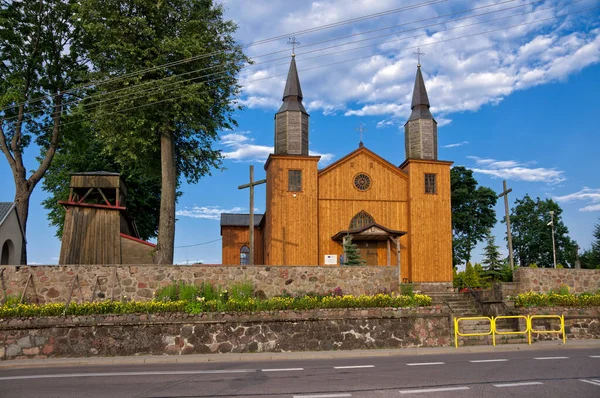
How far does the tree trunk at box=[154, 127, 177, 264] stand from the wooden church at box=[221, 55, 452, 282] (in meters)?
7.62

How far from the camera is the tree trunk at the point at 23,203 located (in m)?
27.2

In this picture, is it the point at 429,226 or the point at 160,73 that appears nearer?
the point at 160,73

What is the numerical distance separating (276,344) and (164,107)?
1187 cm

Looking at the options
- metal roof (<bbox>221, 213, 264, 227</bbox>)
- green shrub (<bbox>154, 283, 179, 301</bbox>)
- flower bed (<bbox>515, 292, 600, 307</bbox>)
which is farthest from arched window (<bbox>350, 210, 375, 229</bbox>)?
green shrub (<bbox>154, 283, 179, 301</bbox>)

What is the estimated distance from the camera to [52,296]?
17625 millimetres

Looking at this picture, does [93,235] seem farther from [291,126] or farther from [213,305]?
[291,126]

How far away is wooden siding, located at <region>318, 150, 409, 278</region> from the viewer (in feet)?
100

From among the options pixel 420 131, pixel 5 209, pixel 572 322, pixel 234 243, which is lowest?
→ pixel 572 322

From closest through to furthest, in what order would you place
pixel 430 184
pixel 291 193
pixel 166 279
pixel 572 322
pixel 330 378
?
pixel 330 378
pixel 166 279
pixel 572 322
pixel 291 193
pixel 430 184

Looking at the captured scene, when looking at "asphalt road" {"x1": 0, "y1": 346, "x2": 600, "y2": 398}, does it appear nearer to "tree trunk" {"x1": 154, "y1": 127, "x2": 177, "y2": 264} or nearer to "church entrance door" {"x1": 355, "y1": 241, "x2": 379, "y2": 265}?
"tree trunk" {"x1": 154, "y1": 127, "x2": 177, "y2": 264}

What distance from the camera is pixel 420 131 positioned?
3238cm

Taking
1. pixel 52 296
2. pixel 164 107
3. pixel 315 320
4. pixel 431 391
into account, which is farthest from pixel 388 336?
pixel 164 107

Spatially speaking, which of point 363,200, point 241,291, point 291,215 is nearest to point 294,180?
point 291,215

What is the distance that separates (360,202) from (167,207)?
12.4 m
